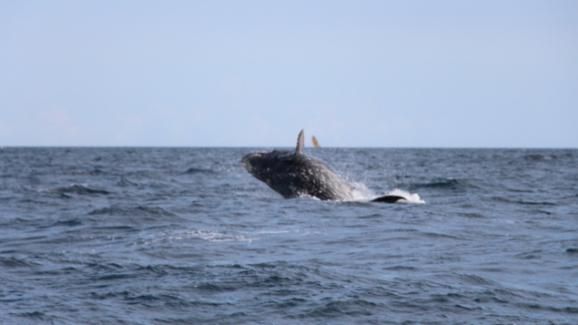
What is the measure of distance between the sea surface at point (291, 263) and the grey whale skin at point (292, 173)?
A: 516 millimetres

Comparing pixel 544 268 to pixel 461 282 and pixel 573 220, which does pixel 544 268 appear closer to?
pixel 461 282

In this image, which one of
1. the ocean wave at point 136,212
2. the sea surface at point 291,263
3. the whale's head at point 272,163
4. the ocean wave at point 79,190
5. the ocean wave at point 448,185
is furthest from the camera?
the ocean wave at point 448,185

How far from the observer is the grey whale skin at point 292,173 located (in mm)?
21250

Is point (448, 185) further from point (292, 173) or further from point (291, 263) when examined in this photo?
point (291, 263)

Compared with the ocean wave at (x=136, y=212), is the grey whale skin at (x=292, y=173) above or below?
above

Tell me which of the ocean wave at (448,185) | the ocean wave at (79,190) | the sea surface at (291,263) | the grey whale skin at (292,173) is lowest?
the sea surface at (291,263)

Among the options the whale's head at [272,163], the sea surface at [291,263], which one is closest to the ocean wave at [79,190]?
the sea surface at [291,263]

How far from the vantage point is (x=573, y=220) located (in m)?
19.1

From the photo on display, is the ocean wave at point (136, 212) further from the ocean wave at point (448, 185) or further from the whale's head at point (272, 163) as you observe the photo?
the ocean wave at point (448, 185)

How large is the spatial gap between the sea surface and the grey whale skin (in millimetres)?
516

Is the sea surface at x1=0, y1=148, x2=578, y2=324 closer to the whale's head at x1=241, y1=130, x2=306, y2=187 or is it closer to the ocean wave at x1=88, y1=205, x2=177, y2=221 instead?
the ocean wave at x1=88, y1=205, x2=177, y2=221

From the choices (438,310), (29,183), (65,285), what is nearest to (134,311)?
(65,285)

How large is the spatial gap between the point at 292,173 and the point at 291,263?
8.87 m

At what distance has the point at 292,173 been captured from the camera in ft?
70.6
